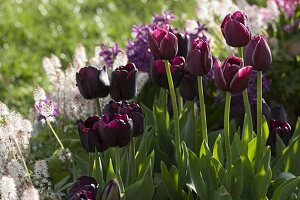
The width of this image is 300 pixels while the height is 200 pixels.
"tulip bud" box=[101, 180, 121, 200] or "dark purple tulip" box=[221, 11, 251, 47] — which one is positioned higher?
"dark purple tulip" box=[221, 11, 251, 47]

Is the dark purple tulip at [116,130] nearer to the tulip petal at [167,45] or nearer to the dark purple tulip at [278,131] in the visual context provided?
the tulip petal at [167,45]

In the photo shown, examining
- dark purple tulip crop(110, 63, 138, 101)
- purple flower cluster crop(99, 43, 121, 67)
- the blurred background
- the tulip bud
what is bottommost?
the tulip bud

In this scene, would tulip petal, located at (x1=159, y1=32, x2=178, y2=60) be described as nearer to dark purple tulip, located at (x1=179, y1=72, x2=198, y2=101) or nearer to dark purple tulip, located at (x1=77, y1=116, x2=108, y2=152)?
dark purple tulip, located at (x1=77, y1=116, x2=108, y2=152)

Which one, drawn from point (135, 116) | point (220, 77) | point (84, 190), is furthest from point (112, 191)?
point (220, 77)

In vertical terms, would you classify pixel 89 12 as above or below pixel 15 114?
above

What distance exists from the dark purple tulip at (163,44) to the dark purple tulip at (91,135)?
0.25 metres

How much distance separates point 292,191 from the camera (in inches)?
80.6

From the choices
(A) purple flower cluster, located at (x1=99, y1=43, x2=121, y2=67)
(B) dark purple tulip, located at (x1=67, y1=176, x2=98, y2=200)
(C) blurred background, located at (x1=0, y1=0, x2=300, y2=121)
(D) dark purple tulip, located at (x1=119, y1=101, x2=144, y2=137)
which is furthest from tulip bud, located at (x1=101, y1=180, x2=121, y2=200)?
(C) blurred background, located at (x1=0, y1=0, x2=300, y2=121)

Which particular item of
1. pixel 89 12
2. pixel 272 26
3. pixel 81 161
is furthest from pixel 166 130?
pixel 89 12

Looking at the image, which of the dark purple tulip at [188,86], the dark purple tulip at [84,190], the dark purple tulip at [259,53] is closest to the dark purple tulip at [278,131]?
the dark purple tulip at [188,86]

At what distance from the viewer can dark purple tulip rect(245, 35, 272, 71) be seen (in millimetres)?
1945

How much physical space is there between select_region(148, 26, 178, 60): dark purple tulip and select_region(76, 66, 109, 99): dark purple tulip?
0.24 meters

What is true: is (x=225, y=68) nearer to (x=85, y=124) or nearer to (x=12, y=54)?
(x=85, y=124)

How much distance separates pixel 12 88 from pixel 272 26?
5.94 feet
